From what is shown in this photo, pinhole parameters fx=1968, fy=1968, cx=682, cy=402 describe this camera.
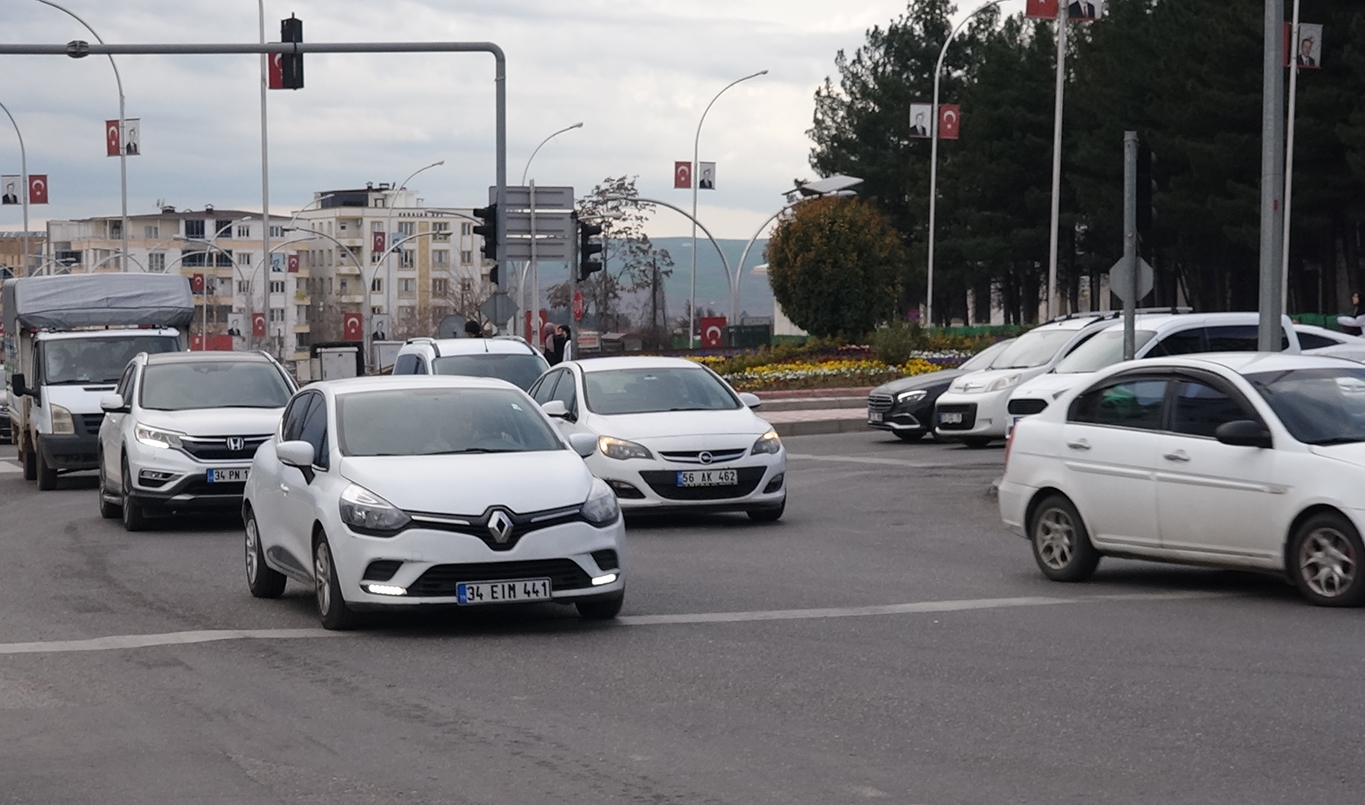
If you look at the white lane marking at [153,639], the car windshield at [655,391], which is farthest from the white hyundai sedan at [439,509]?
the car windshield at [655,391]

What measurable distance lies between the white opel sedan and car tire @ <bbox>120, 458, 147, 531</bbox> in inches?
335

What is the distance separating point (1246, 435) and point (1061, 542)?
72.8 inches

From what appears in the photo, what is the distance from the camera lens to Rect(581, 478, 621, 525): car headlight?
10.9m

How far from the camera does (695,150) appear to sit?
3061 inches

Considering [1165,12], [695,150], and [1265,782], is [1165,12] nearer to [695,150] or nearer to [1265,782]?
[695,150]

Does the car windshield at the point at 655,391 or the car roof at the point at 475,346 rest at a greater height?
the car roof at the point at 475,346

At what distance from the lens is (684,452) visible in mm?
17047

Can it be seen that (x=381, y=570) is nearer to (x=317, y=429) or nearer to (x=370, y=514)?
(x=370, y=514)

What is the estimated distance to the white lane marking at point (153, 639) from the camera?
10570 mm

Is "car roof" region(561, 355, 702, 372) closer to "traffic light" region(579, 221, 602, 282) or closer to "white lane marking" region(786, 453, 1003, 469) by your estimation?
"white lane marking" region(786, 453, 1003, 469)

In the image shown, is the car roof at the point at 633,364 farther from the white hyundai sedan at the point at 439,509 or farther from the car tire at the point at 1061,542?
the white hyundai sedan at the point at 439,509

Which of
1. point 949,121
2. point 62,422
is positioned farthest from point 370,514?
point 949,121

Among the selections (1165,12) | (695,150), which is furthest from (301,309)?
(1165,12)

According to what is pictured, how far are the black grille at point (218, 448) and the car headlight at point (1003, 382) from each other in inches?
454
